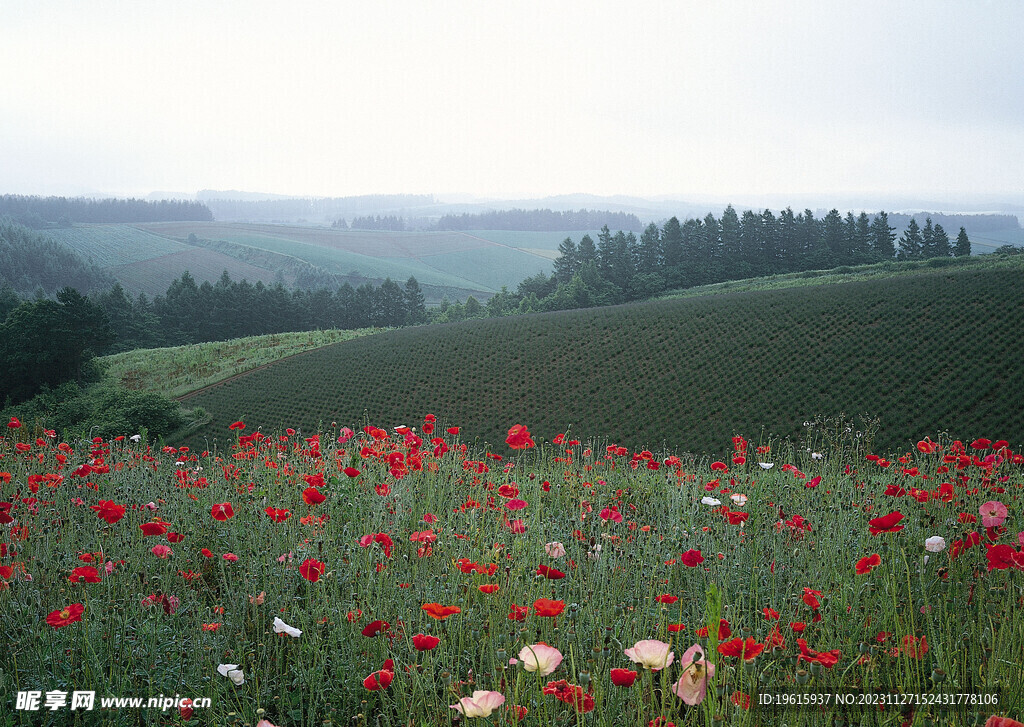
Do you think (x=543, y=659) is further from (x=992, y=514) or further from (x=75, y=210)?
(x=75, y=210)

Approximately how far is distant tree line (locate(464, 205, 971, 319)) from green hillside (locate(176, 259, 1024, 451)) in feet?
124

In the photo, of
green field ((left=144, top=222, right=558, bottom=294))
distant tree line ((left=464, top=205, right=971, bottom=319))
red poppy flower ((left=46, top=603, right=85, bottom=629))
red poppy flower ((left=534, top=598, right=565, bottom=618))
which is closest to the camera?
red poppy flower ((left=534, top=598, right=565, bottom=618))

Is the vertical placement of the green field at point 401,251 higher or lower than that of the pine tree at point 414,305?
higher

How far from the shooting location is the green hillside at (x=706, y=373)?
32.3 m

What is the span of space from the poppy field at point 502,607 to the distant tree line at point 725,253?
272 feet

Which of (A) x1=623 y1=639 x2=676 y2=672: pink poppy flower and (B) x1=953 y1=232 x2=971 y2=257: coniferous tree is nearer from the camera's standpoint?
(A) x1=623 y1=639 x2=676 y2=672: pink poppy flower

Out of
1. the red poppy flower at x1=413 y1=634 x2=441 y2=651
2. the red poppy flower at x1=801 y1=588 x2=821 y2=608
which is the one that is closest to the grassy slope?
the red poppy flower at x1=413 y1=634 x2=441 y2=651

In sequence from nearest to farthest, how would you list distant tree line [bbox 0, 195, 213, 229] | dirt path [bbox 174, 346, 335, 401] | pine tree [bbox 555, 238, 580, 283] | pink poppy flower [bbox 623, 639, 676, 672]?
pink poppy flower [bbox 623, 639, 676, 672], dirt path [bbox 174, 346, 335, 401], pine tree [bbox 555, 238, 580, 283], distant tree line [bbox 0, 195, 213, 229]

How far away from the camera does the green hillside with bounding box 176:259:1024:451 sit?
32.3 meters

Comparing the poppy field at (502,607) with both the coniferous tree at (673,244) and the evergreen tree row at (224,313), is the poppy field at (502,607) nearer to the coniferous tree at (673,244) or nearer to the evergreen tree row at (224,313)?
the evergreen tree row at (224,313)

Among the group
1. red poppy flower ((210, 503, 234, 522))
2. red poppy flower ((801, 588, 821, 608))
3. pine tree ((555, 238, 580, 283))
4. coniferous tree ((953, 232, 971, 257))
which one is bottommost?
red poppy flower ((801, 588, 821, 608))

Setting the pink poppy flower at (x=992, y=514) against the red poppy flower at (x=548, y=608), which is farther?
the pink poppy flower at (x=992, y=514)

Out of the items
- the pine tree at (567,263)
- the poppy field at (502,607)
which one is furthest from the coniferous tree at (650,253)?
the poppy field at (502,607)

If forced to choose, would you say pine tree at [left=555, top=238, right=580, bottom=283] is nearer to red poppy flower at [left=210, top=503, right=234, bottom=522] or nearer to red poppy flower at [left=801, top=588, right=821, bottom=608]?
red poppy flower at [left=210, top=503, right=234, bottom=522]
